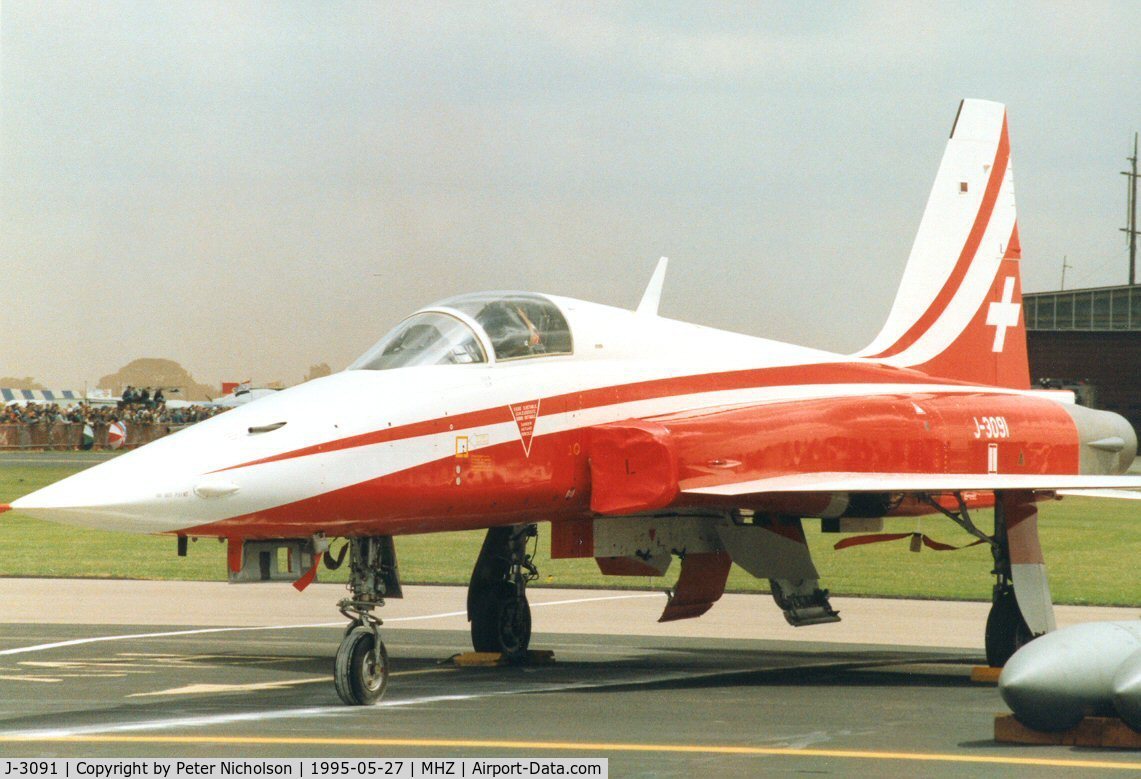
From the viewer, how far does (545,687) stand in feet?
40.9

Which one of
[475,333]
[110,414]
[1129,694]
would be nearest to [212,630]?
[475,333]

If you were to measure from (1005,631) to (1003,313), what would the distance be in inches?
189

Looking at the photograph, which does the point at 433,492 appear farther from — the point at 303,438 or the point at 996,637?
the point at 996,637

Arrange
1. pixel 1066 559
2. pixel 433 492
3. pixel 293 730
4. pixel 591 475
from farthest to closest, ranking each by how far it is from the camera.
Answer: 1. pixel 1066 559
2. pixel 591 475
3. pixel 433 492
4. pixel 293 730

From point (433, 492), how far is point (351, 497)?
0.73 metres

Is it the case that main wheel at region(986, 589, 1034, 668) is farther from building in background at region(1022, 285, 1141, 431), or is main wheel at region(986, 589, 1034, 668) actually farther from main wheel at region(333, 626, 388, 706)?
building in background at region(1022, 285, 1141, 431)

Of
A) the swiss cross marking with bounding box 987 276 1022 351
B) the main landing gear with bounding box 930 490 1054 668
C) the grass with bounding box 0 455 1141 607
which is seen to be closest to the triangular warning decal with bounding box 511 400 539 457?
the main landing gear with bounding box 930 490 1054 668

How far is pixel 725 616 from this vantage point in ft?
64.5

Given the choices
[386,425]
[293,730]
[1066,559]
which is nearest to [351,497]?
[386,425]

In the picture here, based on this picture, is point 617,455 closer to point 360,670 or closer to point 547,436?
point 547,436

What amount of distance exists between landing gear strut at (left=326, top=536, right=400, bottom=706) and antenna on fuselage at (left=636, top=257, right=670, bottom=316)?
3.73m

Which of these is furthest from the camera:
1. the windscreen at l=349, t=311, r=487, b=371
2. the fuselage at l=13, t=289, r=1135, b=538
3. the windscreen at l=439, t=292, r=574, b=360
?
the windscreen at l=439, t=292, r=574, b=360

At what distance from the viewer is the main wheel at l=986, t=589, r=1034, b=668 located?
1395 cm

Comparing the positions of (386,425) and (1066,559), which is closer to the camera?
(386,425)
